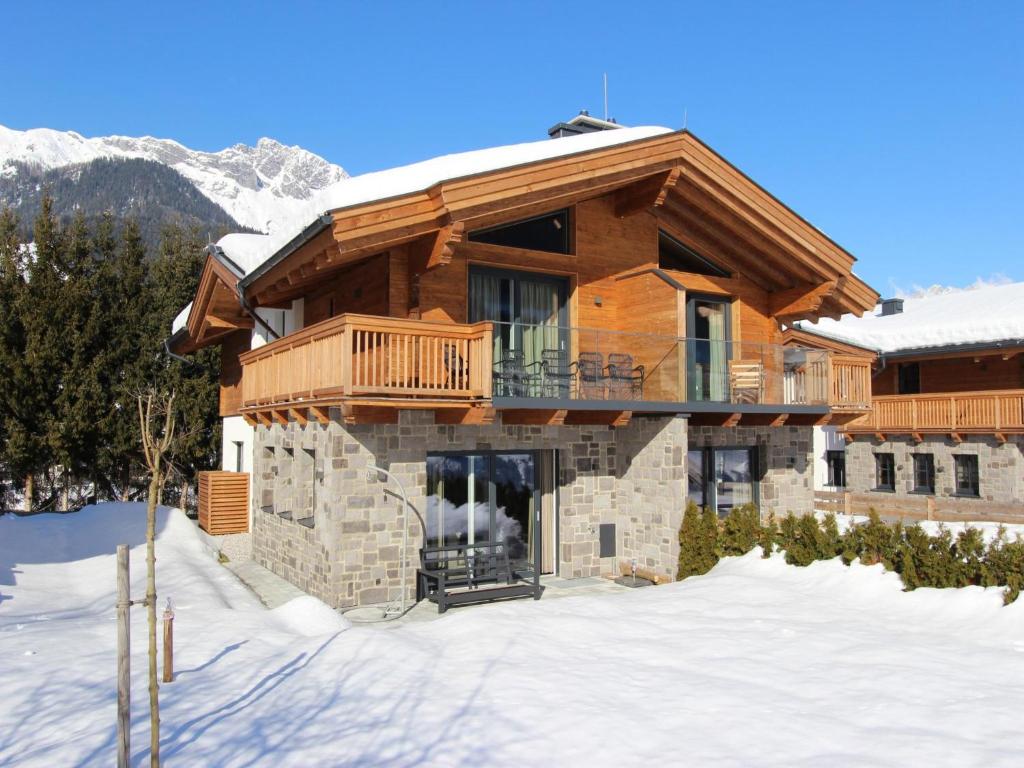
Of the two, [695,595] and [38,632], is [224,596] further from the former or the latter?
[695,595]

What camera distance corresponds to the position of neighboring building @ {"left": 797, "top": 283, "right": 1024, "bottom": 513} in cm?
2034

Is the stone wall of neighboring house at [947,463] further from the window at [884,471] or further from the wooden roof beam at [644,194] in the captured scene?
the wooden roof beam at [644,194]

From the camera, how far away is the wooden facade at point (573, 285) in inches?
427

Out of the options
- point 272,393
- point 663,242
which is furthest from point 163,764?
point 663,242

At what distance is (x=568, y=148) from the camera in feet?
42.5

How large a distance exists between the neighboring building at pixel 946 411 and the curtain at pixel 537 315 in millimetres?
11363

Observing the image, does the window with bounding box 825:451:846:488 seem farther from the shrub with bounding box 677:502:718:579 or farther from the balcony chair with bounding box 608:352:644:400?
the balcony chair with bounding box 608:352:644:400

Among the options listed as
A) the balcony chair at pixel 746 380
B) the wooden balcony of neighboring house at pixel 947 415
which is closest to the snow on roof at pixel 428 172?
the balcony chair at pixel 746 380

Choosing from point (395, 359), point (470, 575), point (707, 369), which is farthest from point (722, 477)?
point (395, 359)

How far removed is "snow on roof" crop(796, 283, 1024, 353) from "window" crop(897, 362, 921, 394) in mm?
1224

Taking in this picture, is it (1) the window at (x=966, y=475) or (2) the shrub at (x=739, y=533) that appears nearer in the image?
(2) the shrub at (x=739, y=533)

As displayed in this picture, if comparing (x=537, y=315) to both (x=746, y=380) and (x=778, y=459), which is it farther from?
(x=778, y=459)

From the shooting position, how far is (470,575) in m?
11.8

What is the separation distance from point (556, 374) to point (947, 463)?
48.5 ft
